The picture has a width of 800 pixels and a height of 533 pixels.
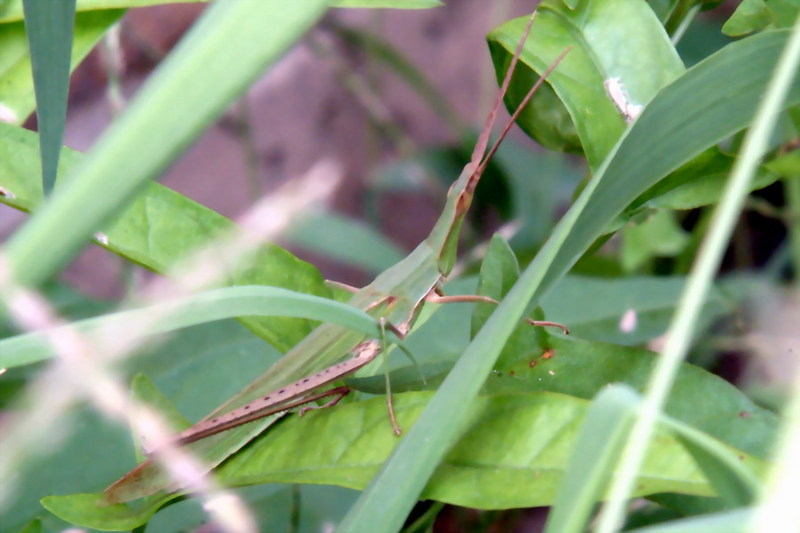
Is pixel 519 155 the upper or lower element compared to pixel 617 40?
upper

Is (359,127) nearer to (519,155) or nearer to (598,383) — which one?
(519,155)

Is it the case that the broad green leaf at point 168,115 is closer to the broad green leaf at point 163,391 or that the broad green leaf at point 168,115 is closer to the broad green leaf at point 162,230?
the broad green leaf at point 162,230

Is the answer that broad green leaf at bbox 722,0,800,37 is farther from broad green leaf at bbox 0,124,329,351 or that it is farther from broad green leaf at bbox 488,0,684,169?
broad green leaf at bbox 0,124,329,351

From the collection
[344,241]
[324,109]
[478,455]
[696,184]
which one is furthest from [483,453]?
[324,109]

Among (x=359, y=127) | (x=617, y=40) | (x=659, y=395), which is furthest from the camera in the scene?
(x=359, y=127)

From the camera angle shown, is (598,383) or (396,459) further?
(598,383)

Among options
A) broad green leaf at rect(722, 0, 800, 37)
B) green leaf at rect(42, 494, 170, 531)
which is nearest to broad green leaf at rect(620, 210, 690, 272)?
broad green leaf at rect(722, 0, 800, 37)

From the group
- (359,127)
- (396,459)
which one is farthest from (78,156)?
(359,127)
